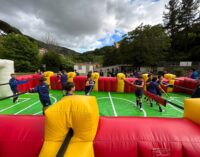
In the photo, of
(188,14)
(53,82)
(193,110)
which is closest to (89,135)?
(193,110)

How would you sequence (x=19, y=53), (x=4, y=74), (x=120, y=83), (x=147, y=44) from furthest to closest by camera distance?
(x=19, y=53) < (x=147, y=44) < (x=120, y=83) < (x=4, y=74)

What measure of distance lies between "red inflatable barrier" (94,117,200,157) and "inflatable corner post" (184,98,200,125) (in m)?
0.17

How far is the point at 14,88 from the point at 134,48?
2670 centimetres

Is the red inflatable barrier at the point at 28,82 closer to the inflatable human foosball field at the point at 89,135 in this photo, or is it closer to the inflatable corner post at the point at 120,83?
the inflatable corner post at the point at 120,83

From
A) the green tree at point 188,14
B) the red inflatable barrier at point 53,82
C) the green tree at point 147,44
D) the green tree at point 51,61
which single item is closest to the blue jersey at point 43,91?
the red inflatable barrier at point 53,82

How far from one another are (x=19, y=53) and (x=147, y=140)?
33.9m

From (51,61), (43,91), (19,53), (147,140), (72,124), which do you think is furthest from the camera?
(51,61)

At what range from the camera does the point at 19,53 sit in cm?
3034

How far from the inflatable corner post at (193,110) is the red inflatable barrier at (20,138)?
2.53 meters

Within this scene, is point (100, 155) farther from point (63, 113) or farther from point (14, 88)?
point (14, 88)

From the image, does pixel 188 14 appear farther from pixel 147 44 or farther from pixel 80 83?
pixel 80 83

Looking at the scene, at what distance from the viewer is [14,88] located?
8078 mm

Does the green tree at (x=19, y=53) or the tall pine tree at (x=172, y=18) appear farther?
the tall pine tree at (x=172, y=18)

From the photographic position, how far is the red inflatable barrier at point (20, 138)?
210 centimetres
